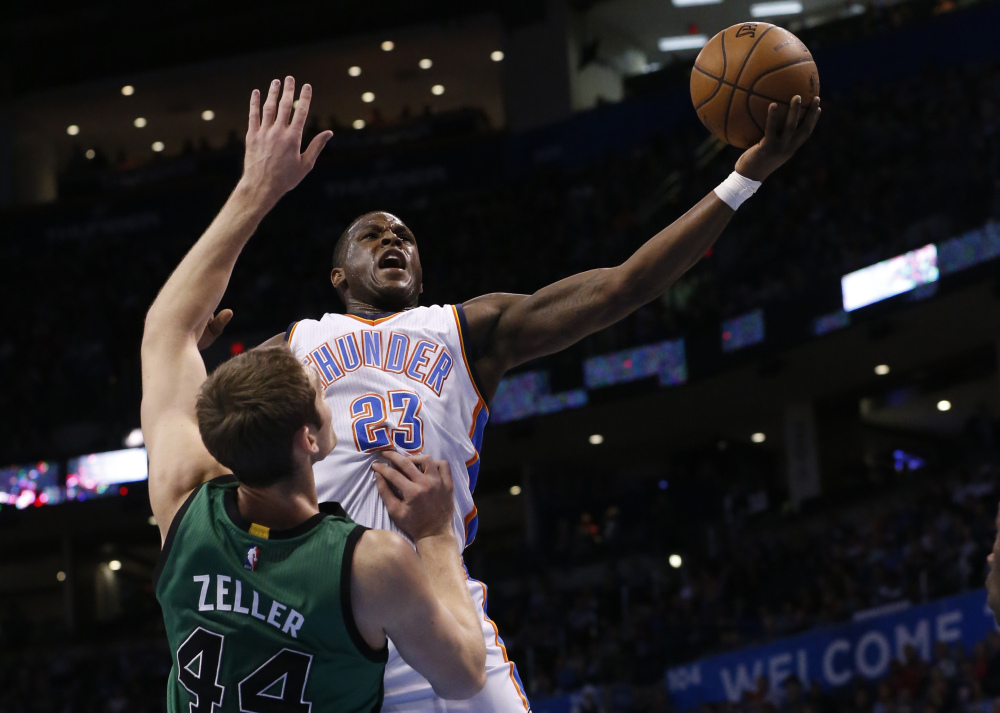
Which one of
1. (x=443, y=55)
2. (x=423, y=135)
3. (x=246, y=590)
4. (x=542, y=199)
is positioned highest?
(x=443, y=55)

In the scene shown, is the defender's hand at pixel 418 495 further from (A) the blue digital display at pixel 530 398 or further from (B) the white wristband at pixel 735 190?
(A) the blue digital display at pixel 530 398

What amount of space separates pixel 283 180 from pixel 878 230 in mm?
15989

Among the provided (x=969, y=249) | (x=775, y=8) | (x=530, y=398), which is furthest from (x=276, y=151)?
(x=775, y=8)

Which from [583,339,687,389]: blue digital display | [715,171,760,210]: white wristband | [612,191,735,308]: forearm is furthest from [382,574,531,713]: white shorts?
[583,339,687,389]: blue digital display

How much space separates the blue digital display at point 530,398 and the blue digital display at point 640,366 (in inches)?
18.6

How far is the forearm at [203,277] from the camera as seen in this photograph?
3.00m

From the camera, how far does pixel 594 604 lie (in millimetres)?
18297

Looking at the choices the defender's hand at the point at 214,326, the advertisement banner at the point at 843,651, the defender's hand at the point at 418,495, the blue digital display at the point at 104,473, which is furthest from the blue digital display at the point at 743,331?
the defender's hand at the point at 418,495

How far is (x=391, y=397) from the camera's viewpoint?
416 centimetres

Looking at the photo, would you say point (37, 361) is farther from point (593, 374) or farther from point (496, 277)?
point (593, 374)

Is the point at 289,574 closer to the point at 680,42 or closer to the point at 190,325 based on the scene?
the point at 190,325

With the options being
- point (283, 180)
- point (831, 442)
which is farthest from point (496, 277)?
point (283, 180)

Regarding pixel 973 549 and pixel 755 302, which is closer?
pixel 973 549

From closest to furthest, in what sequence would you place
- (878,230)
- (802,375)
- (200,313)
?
(200,313)
(878,230)
(802,375)
